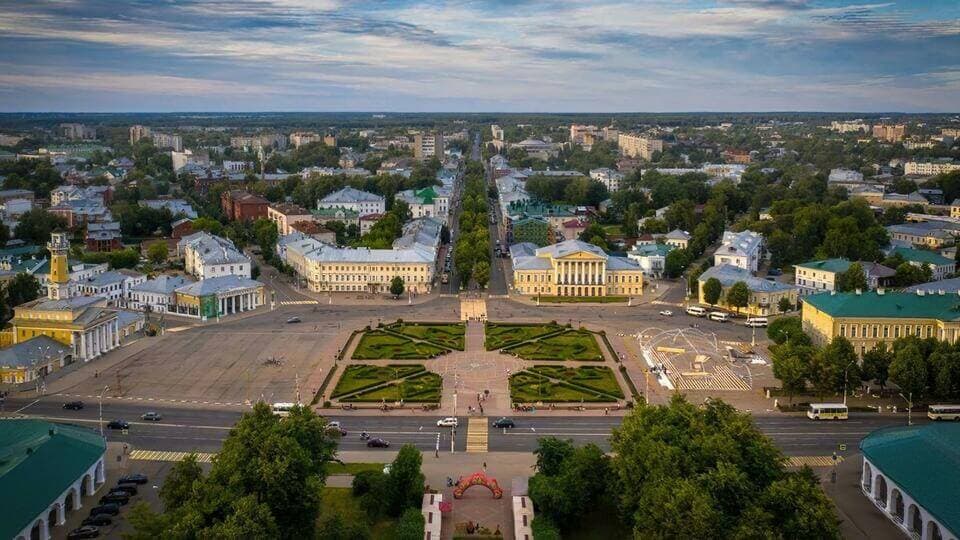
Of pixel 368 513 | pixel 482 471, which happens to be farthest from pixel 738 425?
pixel 368 513

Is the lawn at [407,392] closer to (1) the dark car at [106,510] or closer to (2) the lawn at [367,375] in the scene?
(2) the lawn at [367,375]

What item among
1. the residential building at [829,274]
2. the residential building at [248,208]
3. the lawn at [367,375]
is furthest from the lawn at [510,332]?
the residential building at [248,208]

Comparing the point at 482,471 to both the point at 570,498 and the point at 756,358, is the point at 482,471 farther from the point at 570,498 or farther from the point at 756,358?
the point at 756,358

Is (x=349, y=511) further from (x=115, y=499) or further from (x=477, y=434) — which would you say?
(x=477, y=434)

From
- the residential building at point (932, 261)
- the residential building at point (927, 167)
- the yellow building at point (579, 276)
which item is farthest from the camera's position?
the residential building at point (927, 167)

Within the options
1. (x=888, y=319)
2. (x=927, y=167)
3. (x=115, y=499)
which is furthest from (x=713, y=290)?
(x=927, y=167)

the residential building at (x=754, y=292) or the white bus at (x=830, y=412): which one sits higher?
the residential building at (x=754, y=292)
